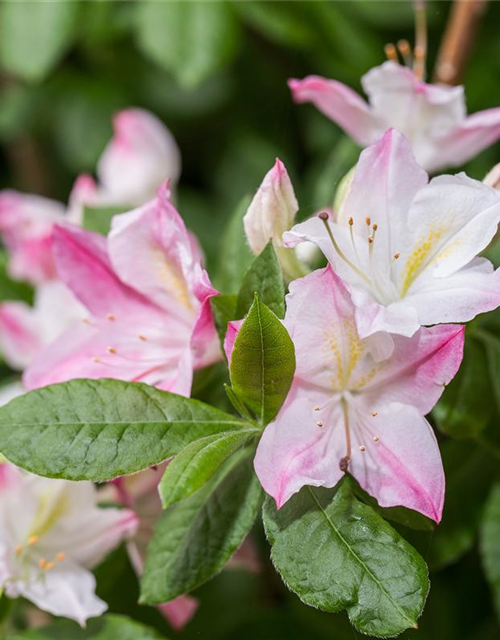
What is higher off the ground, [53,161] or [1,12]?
[1,12]

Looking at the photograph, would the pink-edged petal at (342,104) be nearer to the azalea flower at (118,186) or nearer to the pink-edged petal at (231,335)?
the azalea flower at (118,186)

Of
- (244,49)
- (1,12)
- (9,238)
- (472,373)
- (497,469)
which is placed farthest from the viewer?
(244,49)

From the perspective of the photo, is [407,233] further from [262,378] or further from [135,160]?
[135,160]

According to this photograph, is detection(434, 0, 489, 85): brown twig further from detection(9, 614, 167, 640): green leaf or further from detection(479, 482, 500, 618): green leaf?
detection(9, 614, 167, 640): green leaf

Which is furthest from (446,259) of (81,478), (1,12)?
(1,12)

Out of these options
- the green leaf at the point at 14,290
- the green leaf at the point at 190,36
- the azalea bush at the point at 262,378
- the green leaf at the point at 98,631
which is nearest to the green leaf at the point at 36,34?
the azalea bush at the point at 262,378

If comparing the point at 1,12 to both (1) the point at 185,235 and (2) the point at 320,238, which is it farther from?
(2) the point at 320,238

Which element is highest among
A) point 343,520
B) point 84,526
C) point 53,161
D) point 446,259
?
point 446,259
